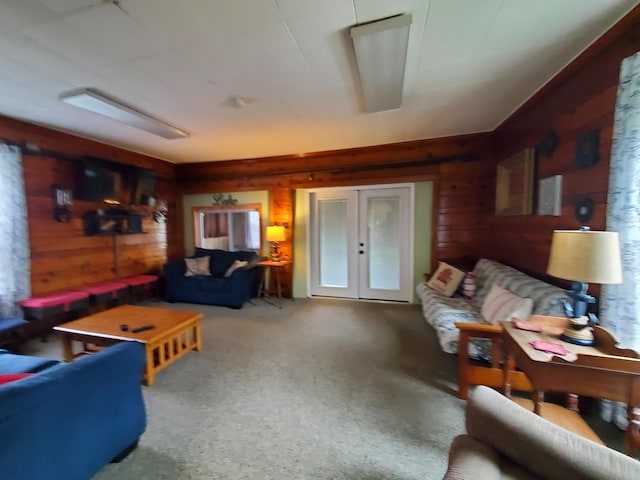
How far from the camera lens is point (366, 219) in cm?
480

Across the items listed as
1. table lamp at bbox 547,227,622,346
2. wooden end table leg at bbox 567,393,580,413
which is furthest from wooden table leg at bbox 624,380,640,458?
wooden end table leg at bbox 567,393,580,413

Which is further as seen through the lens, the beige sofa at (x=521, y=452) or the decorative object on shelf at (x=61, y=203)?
the decorative object on shelf at (x=61, y=203)

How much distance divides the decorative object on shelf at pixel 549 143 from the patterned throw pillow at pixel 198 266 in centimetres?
487

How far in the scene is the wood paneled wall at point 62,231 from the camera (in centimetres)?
333

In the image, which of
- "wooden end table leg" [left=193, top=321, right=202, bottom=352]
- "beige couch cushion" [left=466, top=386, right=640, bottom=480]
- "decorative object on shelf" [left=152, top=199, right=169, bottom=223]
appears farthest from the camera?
"decorative object on shelf" [left=152, top=199, right=169, bottom=223]

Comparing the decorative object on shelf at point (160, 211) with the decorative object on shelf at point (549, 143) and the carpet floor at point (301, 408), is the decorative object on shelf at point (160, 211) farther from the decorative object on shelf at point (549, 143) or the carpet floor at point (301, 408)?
the decorative object on shelf at point (549, 143)

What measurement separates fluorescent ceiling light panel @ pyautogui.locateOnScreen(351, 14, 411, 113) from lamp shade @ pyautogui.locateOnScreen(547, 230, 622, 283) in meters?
1.48

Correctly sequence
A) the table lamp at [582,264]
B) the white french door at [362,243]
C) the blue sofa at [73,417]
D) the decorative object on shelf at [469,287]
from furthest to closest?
1. the white french door at [362,243]
2. the decorative object on shelf at [469,287]
3. the table lamp at [582,264]
4. the blue sofa at [73,417]

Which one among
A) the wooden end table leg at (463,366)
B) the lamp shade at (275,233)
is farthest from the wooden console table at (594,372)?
the lamp shade at (275,233)

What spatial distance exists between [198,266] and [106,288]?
1344 millimetres

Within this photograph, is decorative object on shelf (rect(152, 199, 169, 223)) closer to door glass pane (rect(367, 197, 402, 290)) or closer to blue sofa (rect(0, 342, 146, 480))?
blue sofa (rect(0, 342, 146, 480))

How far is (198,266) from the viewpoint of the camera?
16.0ft

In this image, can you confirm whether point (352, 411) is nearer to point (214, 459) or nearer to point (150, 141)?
point (214, 459)

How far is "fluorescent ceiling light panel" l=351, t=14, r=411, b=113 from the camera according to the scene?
1597 mm
